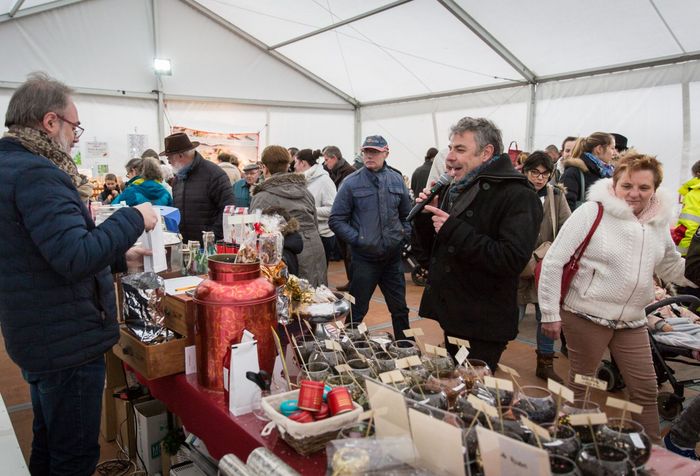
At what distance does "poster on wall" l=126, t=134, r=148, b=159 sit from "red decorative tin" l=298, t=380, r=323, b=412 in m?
9.05

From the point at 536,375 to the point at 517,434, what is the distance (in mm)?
2827

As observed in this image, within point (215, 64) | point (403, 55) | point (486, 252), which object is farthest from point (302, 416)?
point (215, 64)

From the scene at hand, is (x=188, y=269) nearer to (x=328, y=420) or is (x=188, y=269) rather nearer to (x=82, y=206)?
(x=82, y=206)

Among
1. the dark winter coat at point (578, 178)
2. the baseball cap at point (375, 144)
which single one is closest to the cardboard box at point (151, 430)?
the baseball cap at point (375, 144)

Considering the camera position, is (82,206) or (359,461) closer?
(359,461)

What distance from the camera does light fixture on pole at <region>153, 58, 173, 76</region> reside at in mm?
8898

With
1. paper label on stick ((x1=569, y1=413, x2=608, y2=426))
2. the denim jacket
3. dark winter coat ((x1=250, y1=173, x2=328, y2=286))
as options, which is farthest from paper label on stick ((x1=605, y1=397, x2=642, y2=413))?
the denim jacket

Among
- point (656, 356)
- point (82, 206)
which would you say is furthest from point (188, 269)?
point (656, 356)

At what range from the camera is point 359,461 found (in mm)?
987

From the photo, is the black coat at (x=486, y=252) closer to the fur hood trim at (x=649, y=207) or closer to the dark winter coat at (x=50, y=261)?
the fur hood trim at (x=649, y=207)

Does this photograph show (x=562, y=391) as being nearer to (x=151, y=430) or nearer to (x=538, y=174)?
(x=151, y=430)

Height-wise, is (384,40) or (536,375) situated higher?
(384,40)

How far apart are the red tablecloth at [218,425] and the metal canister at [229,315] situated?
71 millimetres

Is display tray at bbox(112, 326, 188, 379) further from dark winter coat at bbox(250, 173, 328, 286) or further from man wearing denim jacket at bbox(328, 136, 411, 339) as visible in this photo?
man wearing denim jacket at bbox(328, 136, 411, 339)
